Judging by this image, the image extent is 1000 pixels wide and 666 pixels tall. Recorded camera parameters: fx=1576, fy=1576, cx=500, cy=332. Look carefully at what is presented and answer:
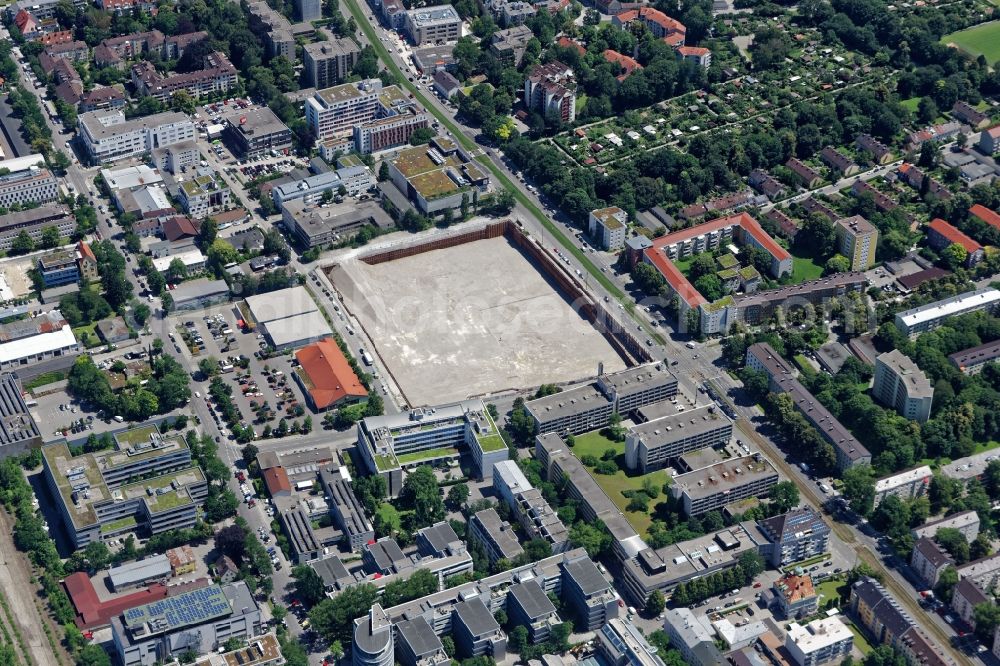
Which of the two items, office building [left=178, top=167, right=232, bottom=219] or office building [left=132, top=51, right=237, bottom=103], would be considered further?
office building [left=132, top=51, right=237, bottom=103]

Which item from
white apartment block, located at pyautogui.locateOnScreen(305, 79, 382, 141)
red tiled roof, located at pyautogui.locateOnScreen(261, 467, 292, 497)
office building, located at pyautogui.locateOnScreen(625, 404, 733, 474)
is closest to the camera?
red tiled roof, located at pyautogui.locateOnScreen(261, 467, 292, 497)

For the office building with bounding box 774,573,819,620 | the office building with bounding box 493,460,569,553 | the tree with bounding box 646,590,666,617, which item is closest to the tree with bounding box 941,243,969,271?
the office building with bounding box 774,573,819,620

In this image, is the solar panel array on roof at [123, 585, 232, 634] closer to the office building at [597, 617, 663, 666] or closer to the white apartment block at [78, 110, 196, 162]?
the office building at [597, 617, 663, 666]

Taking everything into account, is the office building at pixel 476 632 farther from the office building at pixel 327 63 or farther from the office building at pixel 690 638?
the office building at pixel 327 63

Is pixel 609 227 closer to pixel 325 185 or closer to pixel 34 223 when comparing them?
pixel 325 185

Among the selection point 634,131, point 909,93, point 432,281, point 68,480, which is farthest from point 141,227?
point 909,93

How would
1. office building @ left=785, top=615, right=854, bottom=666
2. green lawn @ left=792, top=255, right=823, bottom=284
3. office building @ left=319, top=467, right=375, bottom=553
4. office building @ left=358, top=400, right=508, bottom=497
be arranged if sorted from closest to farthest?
office building @ left=785, top=615, right=854, bottom=666 → office building @ left=319, top=467, right=375, bottom=553 → office building @ left=358, top=400, right=508, bottom=497 → green lawn @ left=792, top=255, right=823, bottom=284
